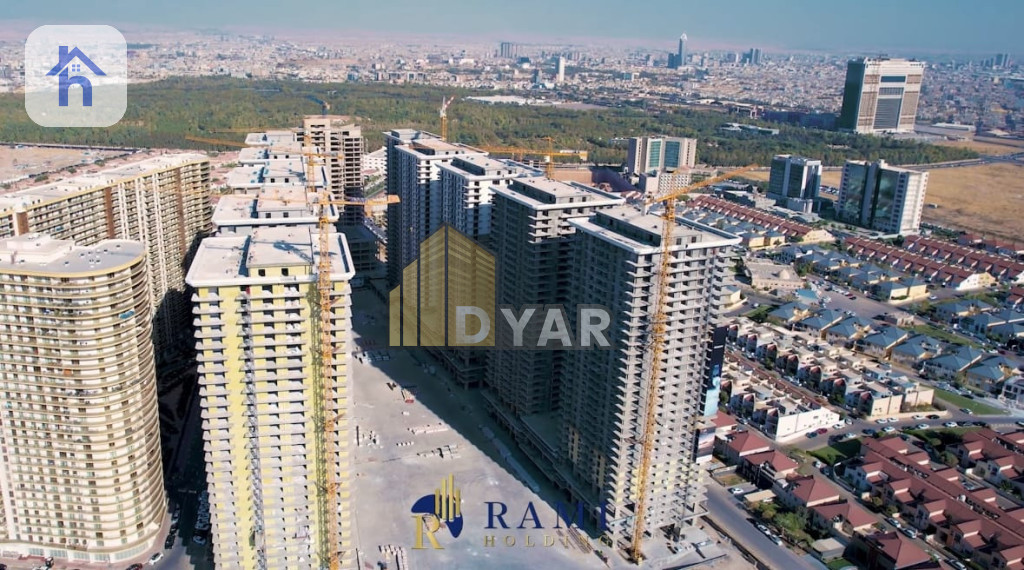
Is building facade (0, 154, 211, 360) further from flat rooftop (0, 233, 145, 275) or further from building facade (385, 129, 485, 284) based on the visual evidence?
building facade (385, 129, 485, 284)

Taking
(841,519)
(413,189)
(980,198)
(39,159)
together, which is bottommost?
(841,519)

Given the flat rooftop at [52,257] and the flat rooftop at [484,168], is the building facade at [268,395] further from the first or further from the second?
the flat rooftop at [484,168]

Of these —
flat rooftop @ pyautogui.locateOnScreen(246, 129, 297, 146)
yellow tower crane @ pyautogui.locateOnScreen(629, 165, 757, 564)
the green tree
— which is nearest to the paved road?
the green tree

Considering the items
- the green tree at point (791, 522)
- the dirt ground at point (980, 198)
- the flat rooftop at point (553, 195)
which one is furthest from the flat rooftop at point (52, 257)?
the dirt ground at point (980, 198)

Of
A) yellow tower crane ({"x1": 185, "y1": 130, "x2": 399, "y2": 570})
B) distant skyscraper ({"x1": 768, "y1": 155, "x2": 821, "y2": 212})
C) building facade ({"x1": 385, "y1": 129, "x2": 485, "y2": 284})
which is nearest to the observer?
yellow tower crane ({"x1": 185, "y1": 130, "x2": 399, "y2": 570})

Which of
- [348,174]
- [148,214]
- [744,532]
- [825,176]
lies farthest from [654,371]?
[825,176]

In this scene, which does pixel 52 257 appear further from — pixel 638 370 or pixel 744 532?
pixel 744 532
